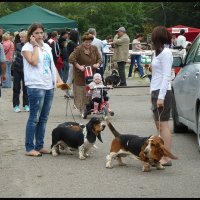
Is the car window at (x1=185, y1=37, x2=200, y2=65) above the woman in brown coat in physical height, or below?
above

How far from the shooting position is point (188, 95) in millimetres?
9812

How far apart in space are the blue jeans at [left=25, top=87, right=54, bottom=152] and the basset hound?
0.84 ft

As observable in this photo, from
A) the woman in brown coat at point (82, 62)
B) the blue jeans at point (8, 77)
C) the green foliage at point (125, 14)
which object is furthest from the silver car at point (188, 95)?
the green foliage at point (125, 14)

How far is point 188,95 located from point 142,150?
2075 mm

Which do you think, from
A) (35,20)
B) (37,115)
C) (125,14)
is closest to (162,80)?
(37,115)

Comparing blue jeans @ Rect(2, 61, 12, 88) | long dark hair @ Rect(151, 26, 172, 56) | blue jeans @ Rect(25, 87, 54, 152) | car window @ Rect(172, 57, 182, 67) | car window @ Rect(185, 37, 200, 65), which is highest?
long dark hair @ Rect(151, 26, 172, 56)

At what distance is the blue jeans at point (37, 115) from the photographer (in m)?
8.97

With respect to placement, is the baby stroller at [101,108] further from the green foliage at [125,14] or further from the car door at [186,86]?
the green foliage at [125,14]

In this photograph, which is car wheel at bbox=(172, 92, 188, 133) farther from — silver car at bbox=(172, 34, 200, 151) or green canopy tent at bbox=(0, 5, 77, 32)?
green canopy tent at bbox=(0, 5, 77, 32)

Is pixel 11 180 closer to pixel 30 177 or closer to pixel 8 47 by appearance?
pixel 30 177

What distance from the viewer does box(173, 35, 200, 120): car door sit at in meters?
9.66

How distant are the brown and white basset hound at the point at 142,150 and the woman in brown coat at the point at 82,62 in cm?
511

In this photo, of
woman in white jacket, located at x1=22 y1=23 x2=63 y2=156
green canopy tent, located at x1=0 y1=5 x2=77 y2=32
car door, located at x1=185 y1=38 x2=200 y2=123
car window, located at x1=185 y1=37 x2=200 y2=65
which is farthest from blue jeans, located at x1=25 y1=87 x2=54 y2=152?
green canopy tent, located at x1=0 y1=5 x2=77 y2=32

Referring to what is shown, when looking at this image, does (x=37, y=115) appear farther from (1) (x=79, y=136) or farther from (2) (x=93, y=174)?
(2) (x=93, y=174)
